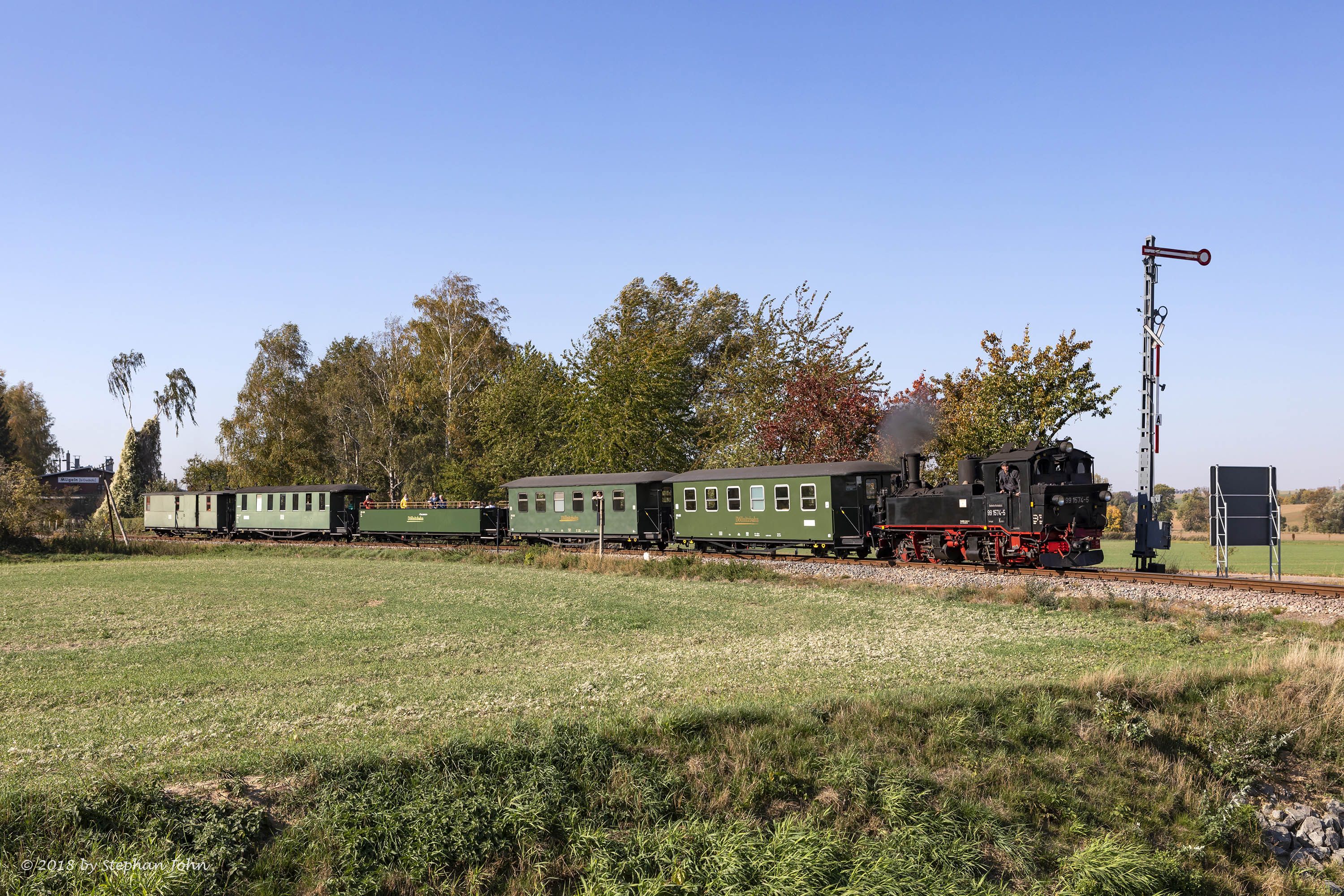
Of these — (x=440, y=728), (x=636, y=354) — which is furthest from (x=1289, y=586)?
(x=636, y=354)

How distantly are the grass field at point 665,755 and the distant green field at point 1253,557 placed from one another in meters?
15.9

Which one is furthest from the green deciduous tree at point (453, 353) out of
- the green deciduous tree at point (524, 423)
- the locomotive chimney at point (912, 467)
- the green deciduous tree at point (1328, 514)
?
the green deciduous tree at point (1328, 514)

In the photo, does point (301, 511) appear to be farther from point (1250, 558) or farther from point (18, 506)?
point (1250, 558)

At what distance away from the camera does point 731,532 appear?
30828mm

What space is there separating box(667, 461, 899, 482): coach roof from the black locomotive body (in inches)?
93.7

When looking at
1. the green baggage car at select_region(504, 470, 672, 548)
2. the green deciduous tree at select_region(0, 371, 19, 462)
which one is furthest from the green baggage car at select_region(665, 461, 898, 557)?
the green deciduous tree at select_region(0, 371, 19, 462)

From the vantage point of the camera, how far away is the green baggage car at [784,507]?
27406mm

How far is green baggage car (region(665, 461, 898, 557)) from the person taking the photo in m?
27.4

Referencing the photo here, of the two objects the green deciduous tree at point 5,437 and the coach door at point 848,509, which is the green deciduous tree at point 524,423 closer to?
the coach door at point 848,509

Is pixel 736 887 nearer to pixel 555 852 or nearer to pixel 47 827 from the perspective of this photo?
pixel 555 852

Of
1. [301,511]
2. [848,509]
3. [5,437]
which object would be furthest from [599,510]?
[5,437]

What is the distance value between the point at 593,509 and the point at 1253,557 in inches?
1300

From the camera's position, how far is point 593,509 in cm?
3506

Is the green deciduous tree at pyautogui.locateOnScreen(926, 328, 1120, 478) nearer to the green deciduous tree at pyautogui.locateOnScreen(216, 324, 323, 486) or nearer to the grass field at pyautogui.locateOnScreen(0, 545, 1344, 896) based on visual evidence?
the grass field at pyautogui.locateOnScreen(0, 545, 1344, 896)
